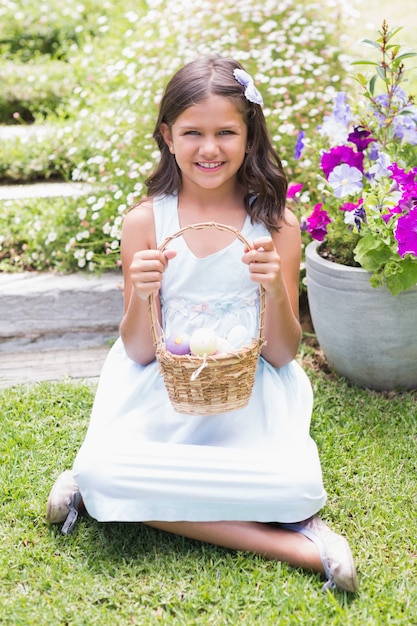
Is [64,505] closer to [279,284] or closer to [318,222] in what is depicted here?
[279,284]

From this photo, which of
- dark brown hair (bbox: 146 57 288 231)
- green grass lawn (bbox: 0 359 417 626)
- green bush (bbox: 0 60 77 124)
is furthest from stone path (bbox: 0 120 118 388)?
green bush (bbox: 0 60 77 124)

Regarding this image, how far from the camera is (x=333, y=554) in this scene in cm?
198

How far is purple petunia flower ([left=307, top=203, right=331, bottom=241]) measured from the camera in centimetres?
279

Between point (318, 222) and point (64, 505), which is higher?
point (318, 222)

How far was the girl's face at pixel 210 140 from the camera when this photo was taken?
214cm

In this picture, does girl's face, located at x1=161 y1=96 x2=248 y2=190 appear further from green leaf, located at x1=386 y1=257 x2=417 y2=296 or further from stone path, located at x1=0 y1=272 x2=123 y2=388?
stone path, located at x1=0 y1=272 x2=123 y2=388

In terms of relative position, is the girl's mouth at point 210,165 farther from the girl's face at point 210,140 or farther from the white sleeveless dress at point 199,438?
the white sleeveless dress at point 199,438

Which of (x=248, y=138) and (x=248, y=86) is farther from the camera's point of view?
(x=248, y=138)

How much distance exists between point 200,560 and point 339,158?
1529 millimetres

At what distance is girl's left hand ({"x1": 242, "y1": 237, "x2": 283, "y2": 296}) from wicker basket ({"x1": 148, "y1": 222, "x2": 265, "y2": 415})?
0.10ft

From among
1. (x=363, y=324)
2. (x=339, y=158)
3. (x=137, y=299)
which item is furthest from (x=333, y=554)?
(x=339, y=158)

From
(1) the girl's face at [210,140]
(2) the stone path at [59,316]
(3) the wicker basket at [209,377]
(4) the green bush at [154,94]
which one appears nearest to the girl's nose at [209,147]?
(1) the girl's face at [210,140]

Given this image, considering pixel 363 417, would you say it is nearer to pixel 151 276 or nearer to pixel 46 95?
pixel 151 276

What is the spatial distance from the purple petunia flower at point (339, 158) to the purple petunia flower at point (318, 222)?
131 mm
